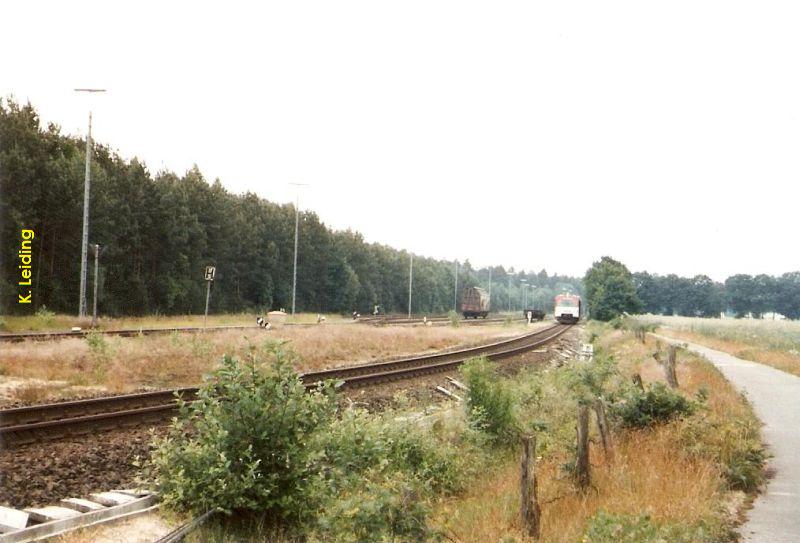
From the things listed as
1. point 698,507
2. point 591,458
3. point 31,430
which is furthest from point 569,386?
point 31,430

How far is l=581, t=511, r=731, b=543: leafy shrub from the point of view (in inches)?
235

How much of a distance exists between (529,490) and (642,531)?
1086mm

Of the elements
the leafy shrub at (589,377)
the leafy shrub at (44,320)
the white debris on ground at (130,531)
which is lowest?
the white debris on ground at (130,531)

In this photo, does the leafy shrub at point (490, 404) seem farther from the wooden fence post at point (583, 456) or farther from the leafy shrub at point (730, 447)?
the wooden fence post at point (583, 456)

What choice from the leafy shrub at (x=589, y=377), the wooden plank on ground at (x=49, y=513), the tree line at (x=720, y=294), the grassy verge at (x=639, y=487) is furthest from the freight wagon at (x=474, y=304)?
the wooden plank on ground at (x=49, y=513)

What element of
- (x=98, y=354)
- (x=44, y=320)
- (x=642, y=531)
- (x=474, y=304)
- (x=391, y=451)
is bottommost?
(x=391, y=451)

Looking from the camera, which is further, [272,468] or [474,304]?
[474,304]

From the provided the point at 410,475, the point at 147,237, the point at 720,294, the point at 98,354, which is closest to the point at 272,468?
the point at 410,475

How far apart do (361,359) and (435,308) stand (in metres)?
98.2

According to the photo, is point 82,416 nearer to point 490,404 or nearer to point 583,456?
point 490,404

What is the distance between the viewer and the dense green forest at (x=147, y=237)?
35.2 metres

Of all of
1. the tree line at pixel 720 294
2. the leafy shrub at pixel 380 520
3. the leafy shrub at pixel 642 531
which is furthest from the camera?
the tree line at pixel 720 294

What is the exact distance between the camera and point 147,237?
162ft

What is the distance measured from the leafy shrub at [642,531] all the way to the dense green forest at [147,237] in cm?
2418
